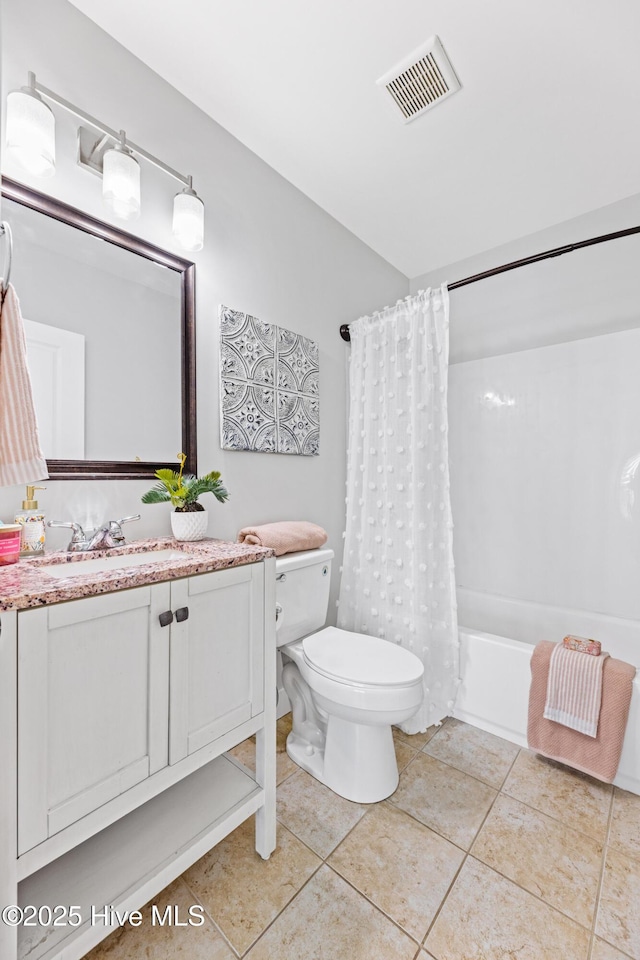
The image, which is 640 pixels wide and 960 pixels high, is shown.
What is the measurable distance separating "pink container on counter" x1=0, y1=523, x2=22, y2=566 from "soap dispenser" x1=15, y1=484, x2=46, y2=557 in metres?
0.09

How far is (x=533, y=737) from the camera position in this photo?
5.34ft

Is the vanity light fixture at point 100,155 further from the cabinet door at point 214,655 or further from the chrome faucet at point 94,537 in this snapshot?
the cabinet door at point 214,655

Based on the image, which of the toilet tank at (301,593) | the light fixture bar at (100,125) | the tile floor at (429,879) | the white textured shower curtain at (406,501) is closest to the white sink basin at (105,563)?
the toilet tank at (301,593)

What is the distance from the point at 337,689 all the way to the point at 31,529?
104 cm

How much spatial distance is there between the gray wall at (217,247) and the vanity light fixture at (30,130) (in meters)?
0.09

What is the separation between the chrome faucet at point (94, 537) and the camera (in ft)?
3.94

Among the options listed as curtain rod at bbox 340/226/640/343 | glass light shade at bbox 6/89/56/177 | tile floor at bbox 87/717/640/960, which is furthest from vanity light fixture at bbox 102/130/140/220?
tile floor at bbox 87/717/640/960

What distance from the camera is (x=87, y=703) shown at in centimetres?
84

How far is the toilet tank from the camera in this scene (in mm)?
1605

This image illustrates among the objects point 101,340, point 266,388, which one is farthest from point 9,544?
point 266,388

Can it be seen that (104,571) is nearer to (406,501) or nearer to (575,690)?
(406,501)

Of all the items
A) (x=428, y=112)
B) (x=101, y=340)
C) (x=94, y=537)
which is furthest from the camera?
(x=428, y=112)

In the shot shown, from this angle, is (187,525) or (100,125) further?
(187,525)

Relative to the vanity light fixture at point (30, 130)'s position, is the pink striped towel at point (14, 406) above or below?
below
